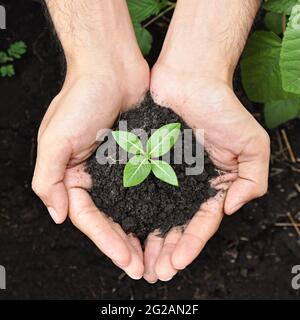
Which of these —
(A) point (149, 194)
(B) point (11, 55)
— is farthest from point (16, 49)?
(A) point (149, 194)

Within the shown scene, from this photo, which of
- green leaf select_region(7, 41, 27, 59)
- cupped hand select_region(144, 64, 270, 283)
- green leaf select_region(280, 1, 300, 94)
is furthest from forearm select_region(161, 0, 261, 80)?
green leaf select_region(7, 41, 27, 59)

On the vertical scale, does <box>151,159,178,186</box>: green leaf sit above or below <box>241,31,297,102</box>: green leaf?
below

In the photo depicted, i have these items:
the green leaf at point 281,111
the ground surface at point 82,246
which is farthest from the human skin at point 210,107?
the ground surface at point 82,246

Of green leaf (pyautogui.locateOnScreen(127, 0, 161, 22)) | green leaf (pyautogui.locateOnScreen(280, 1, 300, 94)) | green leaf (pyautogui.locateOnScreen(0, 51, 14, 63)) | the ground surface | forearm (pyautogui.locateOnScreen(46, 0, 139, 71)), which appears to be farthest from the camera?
green leaf (pyautogui.locateOnScreen(0, 51, 14, 63))

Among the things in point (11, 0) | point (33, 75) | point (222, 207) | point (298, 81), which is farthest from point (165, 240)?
point (11, 0)

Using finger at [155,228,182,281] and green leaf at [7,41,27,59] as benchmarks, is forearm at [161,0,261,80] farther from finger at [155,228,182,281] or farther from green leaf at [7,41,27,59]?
green leaf at [7,41,27,59]

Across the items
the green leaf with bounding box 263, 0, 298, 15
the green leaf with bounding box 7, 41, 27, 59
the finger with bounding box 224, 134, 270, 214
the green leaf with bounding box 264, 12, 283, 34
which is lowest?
the finger with bounding box 224, 134, 270, 214
